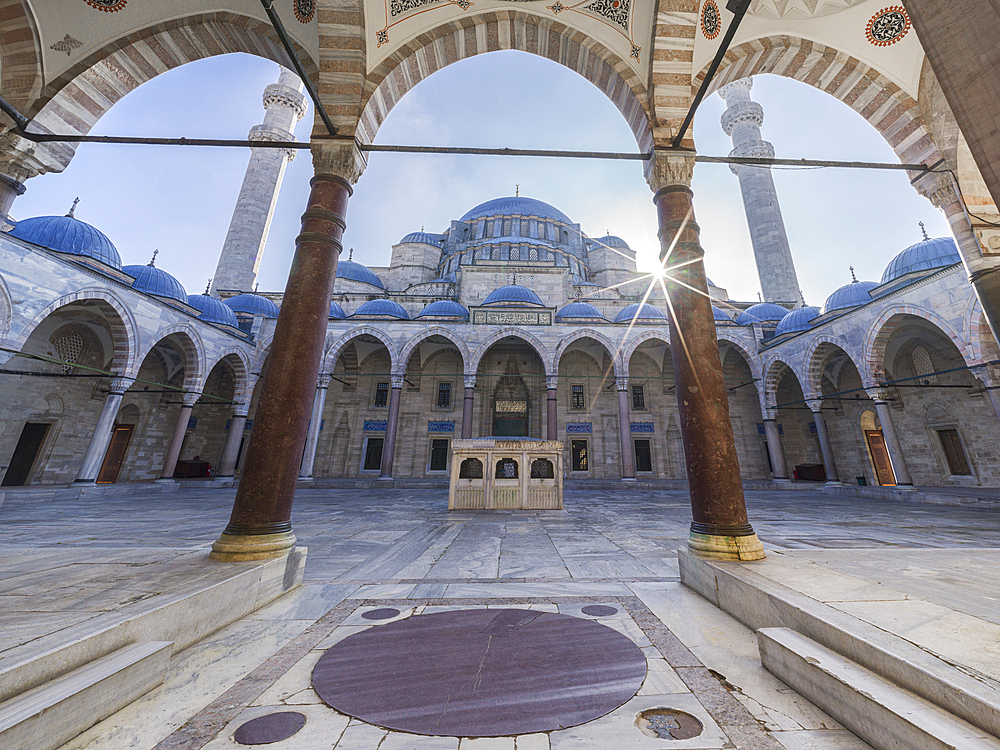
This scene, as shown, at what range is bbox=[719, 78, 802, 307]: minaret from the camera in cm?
2298

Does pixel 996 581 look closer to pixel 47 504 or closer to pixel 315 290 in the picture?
pixel 315 290

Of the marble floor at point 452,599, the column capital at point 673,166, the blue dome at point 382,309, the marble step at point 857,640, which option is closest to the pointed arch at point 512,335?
the blue dome at point 382,309

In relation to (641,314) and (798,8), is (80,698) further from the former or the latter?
(641,314)

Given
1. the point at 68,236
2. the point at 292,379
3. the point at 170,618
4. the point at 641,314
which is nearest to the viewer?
the point at 170,618

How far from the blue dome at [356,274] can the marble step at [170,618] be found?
2314 cm

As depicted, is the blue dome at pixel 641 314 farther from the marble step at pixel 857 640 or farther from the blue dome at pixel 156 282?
the blue dome at pixel 156 282

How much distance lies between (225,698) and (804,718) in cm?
236

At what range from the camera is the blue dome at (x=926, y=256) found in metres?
13.6

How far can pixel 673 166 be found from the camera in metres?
3.98

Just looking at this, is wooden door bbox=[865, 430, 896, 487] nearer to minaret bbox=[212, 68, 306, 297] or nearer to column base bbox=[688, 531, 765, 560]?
column base bbox=[688, 531, 765, 560]

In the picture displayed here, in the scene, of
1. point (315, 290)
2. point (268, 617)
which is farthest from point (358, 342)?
point (268, 617)

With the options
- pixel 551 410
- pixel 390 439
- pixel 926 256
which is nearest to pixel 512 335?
pixel 551 410

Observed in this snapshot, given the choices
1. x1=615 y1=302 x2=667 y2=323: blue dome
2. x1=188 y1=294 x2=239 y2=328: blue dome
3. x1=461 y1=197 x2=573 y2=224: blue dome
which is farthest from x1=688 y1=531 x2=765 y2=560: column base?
x1=461 y1=197 x2=573 y2=224: blue dome

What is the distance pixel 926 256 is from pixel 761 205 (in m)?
12.2
